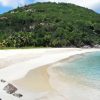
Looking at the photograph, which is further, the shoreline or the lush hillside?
the lush hillside

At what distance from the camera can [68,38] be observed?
118m

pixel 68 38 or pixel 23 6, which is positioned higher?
pixel 23 6

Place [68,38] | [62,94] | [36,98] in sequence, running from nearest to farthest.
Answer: [36,98], [62,94], [68,38]

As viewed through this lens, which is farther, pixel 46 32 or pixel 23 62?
pixel 46 32

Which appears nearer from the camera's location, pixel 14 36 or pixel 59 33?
pixel 14 36

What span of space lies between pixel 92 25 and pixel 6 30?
134 ft

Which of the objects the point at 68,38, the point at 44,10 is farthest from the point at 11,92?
the point at 44,10

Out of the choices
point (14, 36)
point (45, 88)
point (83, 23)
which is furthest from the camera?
point (83, 23)

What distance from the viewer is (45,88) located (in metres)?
22.2

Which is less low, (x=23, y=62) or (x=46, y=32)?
(x=23, y=62)

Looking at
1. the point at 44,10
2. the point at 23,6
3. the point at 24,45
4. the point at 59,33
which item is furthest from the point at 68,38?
the point at 23,6

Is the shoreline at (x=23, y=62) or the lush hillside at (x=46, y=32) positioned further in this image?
the lush hillside at (x=46, y=32)

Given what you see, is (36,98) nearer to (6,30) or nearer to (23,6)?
(6,30)

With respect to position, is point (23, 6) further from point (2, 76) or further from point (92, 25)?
point (2, 76)
